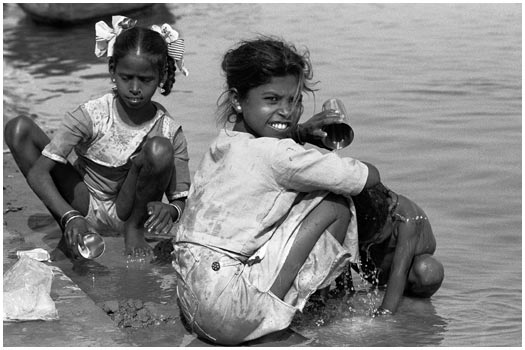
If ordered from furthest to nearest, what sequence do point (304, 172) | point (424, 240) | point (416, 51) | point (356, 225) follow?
point (416, 51) < point (424, 240) < point (356, 225) < point (304, 172)

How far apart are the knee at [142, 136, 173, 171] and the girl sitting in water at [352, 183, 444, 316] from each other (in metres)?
0.86

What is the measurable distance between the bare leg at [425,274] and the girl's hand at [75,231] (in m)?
1.34

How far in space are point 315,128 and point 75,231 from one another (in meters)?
1.10

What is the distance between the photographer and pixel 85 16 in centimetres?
1204

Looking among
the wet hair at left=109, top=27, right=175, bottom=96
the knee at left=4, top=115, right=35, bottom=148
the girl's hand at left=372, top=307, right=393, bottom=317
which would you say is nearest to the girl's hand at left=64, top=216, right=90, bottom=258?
the knee at left=4, top=115, right=35, bottom=148

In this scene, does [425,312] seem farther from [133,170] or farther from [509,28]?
[509,28]

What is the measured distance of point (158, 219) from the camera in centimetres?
A: 393

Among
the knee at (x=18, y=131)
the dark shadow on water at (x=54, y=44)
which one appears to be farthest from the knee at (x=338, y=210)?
the dark shadow on water at (x=54, y=44)

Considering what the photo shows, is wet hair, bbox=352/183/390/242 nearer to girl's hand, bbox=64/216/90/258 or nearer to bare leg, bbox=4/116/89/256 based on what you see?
girl's hand, bbox=64/216/90/258

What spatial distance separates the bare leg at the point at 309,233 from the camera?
3.41 m

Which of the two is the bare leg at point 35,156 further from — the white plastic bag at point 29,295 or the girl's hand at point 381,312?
the girl's hand at point 381,312

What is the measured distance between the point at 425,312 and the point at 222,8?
31.2ft

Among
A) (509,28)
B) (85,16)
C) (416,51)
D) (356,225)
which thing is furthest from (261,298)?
(85,16)

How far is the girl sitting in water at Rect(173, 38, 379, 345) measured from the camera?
11.1 feet
